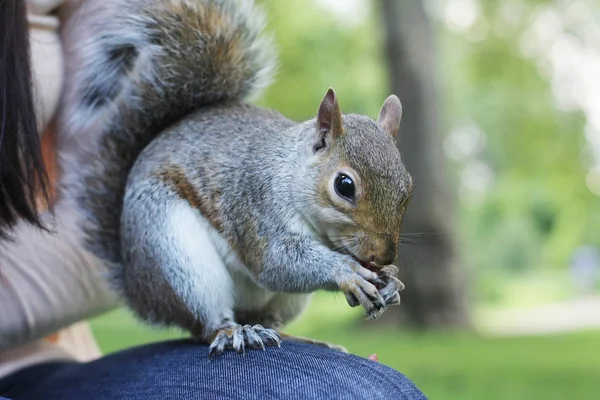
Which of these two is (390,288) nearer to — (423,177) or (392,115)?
(392,115)

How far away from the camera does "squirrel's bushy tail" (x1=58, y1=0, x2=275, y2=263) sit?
1195 mm

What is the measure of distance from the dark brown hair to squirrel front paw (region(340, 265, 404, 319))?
46cm

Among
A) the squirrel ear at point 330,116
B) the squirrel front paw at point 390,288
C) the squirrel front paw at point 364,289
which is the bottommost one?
the squirrel front paw at point 364,289

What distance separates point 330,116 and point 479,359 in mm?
2295

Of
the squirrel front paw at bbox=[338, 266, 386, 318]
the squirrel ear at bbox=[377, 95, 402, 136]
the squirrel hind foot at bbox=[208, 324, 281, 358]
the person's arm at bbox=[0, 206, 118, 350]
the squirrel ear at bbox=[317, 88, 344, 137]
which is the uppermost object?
the squirrel ear at bbox=[377, 95, 402, 136]

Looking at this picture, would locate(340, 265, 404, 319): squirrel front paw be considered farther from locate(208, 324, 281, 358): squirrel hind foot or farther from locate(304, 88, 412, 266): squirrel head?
locate(208, 324, 281, 358): squirrel hind foot

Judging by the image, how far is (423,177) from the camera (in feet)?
14.8

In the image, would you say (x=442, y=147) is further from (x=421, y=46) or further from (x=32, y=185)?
(x=32, y=185)

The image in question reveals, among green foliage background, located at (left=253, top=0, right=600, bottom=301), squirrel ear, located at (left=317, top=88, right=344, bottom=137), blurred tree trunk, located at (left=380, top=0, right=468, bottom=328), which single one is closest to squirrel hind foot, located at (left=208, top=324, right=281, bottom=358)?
squirrel ear, located at (left=317, top=88, right=344, bottom=137)

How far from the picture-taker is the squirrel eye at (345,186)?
0.97 m

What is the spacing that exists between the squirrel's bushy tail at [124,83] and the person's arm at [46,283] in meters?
0.05

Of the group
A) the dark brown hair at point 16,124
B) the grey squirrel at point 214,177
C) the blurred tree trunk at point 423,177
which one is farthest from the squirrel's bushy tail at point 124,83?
the blurred tree trunk at point 423,177

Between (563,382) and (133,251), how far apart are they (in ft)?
6.41

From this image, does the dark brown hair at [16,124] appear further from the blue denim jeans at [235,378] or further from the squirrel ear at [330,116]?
the squirrel ear at [330,116]
